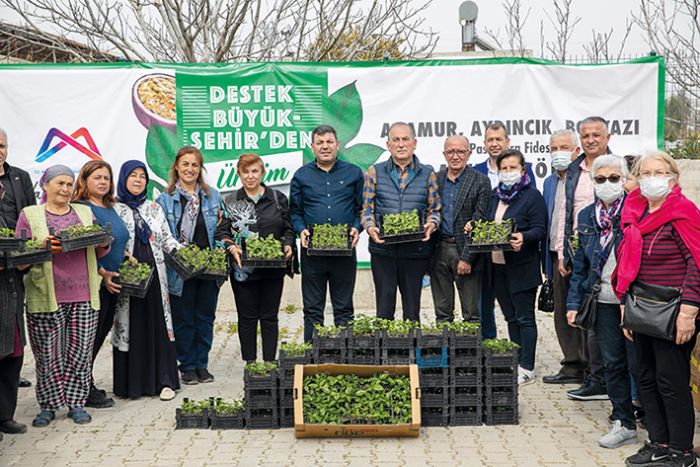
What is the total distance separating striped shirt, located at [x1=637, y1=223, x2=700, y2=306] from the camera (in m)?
4.88

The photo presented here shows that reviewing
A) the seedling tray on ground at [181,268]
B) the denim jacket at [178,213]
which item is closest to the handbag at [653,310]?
the seedling tray on ground at [181,268]

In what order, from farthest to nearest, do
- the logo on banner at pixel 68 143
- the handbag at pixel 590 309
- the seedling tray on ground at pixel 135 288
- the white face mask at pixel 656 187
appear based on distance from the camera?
the logo on banner at pixel 68 143, the seedling tray on ground at pixel 135 288, the handbag at pixel 590 309, the white face mask at pixel 656 187

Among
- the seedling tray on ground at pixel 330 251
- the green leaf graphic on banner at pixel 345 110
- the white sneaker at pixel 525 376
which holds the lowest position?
the white sneaker at pixel 525 376

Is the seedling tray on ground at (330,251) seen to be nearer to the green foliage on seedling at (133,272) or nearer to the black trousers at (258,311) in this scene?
the black trousers at (258,311)

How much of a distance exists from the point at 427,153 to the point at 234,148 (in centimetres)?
232

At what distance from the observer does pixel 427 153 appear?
32.8 ft

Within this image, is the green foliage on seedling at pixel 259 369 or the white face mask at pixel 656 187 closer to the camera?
the white face mask at pixel 656 187

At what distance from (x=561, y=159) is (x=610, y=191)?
1.73m

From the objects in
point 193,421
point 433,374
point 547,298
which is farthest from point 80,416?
point 547,298

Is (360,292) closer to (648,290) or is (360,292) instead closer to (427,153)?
(427,153)

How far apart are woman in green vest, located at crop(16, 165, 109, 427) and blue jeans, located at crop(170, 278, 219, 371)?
39.2 inches

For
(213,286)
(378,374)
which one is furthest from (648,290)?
(213,286)

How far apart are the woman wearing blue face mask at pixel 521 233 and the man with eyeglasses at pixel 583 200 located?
23cm

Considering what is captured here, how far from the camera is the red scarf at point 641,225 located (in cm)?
493
